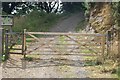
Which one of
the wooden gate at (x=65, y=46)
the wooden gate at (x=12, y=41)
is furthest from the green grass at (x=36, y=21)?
the wooden gate at (x=65, y=46)

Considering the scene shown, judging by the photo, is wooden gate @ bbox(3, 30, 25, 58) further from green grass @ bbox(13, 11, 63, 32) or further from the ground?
green grass @ bbox(13, 11, 63, 32)

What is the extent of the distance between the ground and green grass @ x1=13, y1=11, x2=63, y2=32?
647 cm

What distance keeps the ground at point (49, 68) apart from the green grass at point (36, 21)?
647cm

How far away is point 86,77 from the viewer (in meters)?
8.36

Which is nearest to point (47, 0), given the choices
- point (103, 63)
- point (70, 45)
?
point (70, 45)

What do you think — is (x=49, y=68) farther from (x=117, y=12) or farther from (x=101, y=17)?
(x=101, y=17)

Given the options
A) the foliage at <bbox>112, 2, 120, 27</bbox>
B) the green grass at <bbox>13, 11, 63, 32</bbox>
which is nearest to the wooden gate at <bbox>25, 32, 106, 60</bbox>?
the foliage at <bbox>112, 2, 120, 27</bbox>

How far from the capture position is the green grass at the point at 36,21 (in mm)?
17970

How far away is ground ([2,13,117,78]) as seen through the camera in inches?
339

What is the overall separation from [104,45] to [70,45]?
52.9 inches

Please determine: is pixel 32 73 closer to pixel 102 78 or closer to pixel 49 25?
pixel 102 78

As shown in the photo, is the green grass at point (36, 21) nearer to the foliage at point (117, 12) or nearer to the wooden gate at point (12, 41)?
the wooden gate at point (12, 41)

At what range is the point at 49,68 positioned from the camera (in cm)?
962

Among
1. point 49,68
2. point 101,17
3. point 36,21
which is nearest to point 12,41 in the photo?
A: point 49,68
